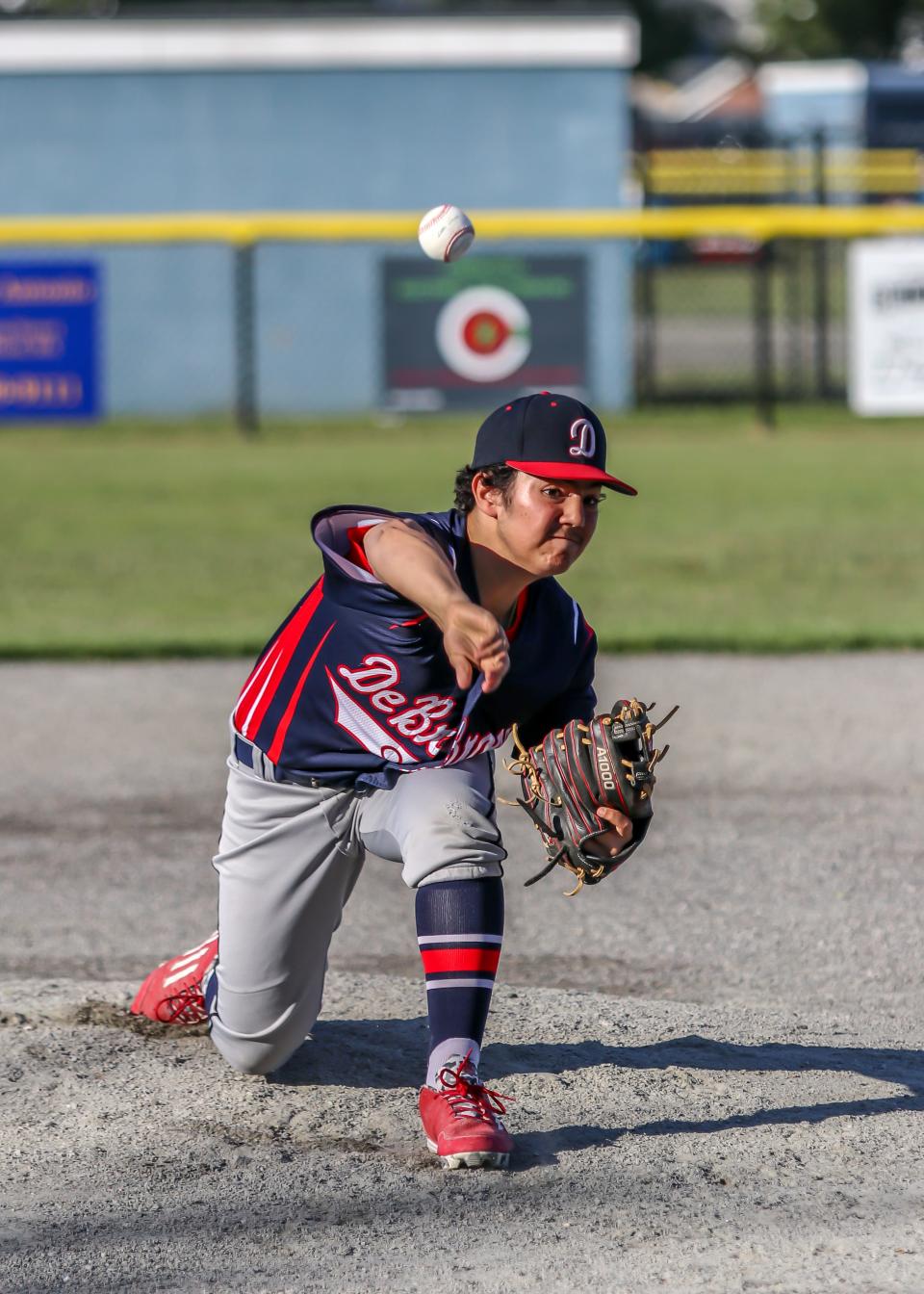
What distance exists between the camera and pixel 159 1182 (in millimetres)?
3287

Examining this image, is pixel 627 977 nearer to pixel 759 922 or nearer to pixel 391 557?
pixel 759 922

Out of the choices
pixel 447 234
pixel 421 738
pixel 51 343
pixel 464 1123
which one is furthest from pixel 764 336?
pixel 464 1123

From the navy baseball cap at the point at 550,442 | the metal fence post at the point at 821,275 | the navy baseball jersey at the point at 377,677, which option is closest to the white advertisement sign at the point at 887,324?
the metal fence post at the point at 821,275

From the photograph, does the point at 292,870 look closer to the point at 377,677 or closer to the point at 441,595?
the point at 377,677

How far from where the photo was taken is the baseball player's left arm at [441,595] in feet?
9.99

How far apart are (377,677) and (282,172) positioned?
56.9ft

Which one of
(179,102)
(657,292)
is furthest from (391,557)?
(657,292)

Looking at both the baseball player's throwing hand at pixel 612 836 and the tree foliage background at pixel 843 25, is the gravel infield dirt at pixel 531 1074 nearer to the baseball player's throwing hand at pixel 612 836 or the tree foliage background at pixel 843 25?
the baseball player's throwing hand at pixel 612 836

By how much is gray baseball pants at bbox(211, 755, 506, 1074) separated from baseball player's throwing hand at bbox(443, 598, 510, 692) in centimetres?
42

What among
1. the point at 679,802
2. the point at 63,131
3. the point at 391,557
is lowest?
the point at 679,802

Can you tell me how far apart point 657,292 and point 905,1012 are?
36295mm

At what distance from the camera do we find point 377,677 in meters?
3.54

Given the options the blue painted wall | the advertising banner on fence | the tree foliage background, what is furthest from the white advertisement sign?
the tree foliage background

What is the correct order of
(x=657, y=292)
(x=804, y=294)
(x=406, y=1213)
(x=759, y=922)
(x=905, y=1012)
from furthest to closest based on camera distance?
(x=657, y=292)
(x=804, y=294)
(x=759, y=922)
(x=905, y=1012)
(x=406, y=1213)
